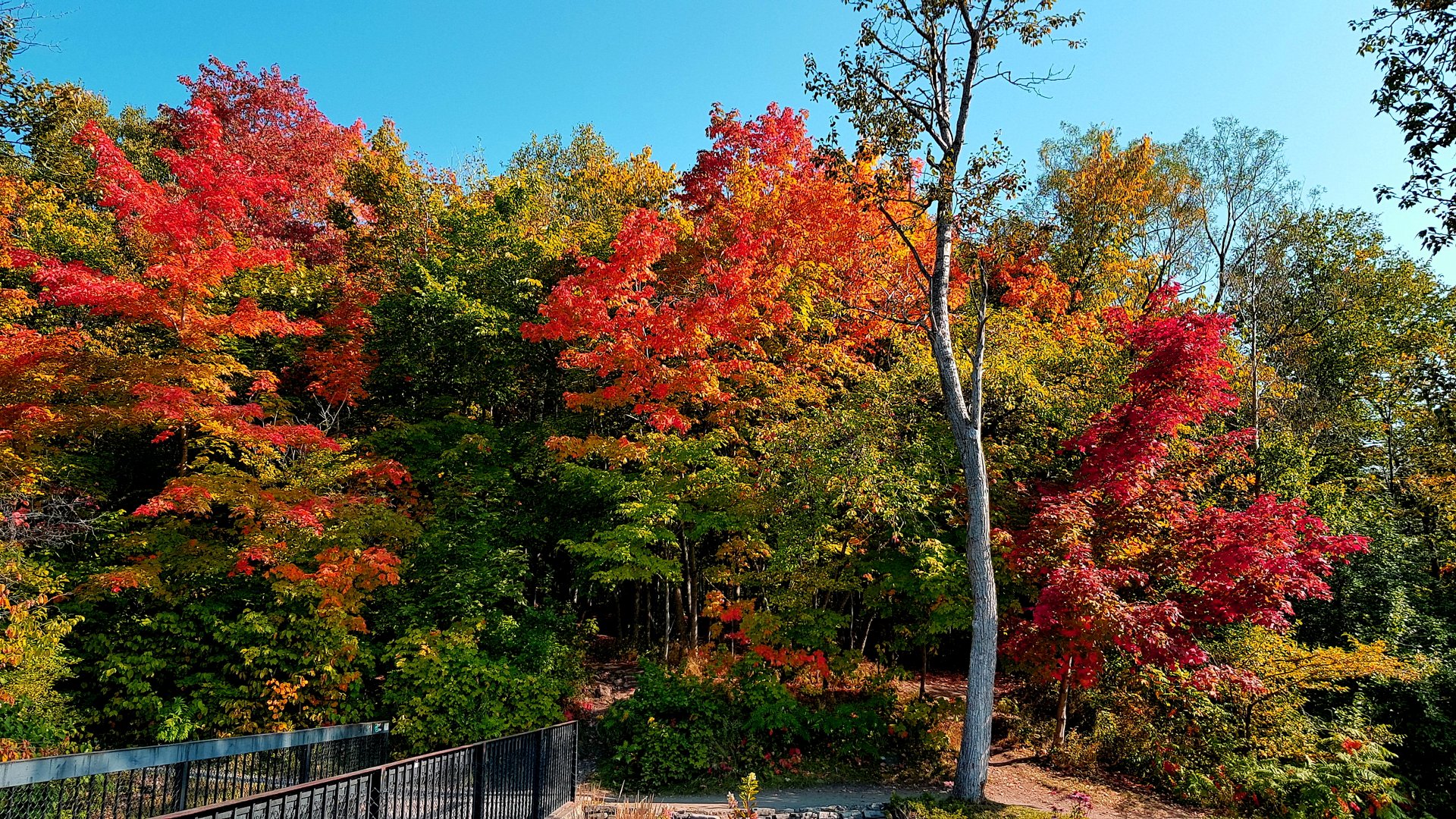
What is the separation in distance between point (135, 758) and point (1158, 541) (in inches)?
434

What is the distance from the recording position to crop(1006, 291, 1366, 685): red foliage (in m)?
8.37

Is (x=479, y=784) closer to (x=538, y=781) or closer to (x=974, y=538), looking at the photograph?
(x=538, y=781)

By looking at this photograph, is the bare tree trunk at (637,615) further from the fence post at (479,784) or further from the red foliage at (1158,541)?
the fence post at (479,784)

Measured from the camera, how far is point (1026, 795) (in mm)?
9391

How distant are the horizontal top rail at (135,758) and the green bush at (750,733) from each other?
5.01m

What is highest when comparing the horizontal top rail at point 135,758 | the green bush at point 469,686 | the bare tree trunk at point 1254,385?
the bare tree trunk at point 1254,385

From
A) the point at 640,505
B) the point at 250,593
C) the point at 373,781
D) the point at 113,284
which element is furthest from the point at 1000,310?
the point at 113,284

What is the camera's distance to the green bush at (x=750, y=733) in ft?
34.2

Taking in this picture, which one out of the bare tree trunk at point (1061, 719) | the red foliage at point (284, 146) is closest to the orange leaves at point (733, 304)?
the bare tree trunk at point (1061, 719)

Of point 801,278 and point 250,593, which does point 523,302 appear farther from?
point 250,593

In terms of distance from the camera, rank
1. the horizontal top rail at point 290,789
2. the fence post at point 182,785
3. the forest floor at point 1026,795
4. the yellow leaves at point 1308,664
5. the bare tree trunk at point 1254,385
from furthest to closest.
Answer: the bare tree trunk at point 1254,385 < the yellow leaves at point 1308,664 < the forest floor at point 1026,795 < the fence post at point 182,785 < the horizontal top rail at point 290,789

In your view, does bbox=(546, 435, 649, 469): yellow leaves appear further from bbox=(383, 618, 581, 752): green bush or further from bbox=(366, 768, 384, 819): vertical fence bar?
bbox=(366, 768, 384, 819): vertical fence bar

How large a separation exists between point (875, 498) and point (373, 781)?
6818 mm

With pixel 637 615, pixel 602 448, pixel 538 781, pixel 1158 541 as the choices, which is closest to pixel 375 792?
pixel 538 781
